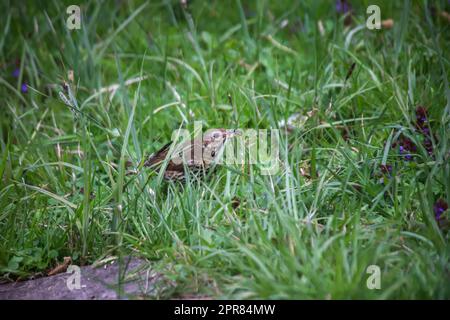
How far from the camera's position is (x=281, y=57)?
472 cm

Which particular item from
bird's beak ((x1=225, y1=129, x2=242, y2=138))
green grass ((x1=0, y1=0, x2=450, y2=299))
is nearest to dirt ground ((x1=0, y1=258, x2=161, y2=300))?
green grass ((x1=0, y1=0, x2=450, y2=299))

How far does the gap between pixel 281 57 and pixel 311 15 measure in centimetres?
50

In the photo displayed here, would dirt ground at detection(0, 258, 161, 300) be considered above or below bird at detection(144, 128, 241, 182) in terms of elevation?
below

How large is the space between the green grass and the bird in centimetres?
Answer: 11

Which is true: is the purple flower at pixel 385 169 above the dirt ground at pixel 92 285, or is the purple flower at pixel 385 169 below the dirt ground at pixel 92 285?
above

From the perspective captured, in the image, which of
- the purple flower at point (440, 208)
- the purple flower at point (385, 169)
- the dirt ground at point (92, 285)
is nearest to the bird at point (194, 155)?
the dirt ground at point (92, 285)

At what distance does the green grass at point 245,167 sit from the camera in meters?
2.63

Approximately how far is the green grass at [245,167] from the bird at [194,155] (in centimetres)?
11

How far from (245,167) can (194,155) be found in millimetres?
316

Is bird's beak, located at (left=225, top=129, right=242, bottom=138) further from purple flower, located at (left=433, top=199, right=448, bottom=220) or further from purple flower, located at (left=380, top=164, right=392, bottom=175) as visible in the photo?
purple flower, located at (left=433, top=199, right=448, bottom=220)

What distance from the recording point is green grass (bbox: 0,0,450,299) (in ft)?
8.64

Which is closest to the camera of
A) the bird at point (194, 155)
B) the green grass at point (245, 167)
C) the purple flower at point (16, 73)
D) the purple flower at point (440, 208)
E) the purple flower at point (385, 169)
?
the green grass at point (245, 167)

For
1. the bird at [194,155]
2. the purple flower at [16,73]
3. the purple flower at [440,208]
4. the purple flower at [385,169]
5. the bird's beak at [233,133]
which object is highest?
the purple flower at [16,73]

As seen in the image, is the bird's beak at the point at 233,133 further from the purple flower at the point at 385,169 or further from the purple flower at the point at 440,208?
the purple flower at the point at 440,208
